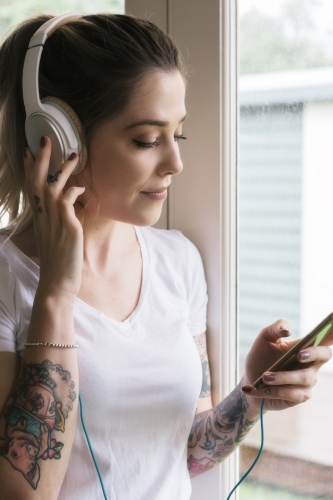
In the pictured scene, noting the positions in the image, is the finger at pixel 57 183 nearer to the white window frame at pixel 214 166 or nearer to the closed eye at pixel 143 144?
the closed eye at pixel 143 144

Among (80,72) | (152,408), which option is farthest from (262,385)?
(80,72)

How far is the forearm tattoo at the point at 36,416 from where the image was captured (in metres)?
1.06

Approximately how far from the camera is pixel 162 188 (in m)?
1.21

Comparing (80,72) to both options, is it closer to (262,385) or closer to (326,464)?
(262,385)

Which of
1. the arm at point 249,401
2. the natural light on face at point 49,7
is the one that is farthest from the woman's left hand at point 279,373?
the natural light on face at point 49,7

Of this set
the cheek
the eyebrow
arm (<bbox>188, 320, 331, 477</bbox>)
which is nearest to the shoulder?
the cheek

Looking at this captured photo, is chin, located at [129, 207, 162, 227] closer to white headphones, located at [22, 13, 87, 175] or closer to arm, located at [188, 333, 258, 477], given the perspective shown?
white headphones, located at [22, 13, 87, 175]

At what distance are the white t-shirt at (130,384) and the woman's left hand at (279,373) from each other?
0.46 feet

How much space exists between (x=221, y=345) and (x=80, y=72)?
645mm

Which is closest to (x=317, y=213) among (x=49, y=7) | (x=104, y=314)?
(x=104, y=314)

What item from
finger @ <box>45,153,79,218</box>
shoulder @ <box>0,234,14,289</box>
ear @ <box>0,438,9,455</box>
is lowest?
ear @ <box>0,438,9,455</box>

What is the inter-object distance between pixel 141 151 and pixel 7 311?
1.26 ft

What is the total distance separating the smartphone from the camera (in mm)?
946

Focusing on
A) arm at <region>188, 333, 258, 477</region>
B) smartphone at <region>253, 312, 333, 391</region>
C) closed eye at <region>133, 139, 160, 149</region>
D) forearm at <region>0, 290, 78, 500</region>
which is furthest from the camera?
arm at <region>188, 333, 258, 477</region>
